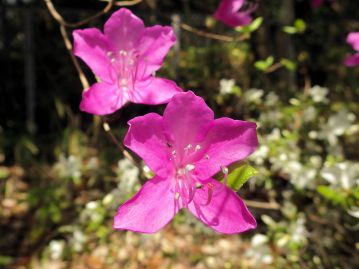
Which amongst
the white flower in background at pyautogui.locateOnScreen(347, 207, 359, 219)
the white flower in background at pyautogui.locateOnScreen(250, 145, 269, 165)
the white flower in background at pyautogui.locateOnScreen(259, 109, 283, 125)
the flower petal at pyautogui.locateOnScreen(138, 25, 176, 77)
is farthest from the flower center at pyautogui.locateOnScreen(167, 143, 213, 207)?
the white flower in background at pyautogui.locateOnScreen(259, 109, 283, 125)

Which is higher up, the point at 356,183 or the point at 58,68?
the point at 356,183

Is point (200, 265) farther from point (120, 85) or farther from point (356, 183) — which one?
point (120, 85)

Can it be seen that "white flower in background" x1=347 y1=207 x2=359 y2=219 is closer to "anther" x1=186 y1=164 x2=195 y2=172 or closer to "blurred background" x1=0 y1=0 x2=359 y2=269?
"blurred background" x1=0 y1=0 x2=359 y2=269

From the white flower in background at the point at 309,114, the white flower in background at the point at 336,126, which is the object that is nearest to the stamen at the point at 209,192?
the white flower in background at the point at 336,126

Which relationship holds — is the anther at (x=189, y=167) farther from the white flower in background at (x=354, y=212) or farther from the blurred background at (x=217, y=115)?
the white flower in background at (x=354, y=212)

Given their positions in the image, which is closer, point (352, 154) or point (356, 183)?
point (356, 183)

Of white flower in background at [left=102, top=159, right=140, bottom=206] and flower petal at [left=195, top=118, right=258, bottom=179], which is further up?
flower petal at [left=195, top=118, right=258, bottom=179]

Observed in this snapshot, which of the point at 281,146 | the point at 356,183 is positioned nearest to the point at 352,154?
the point at 281,146
